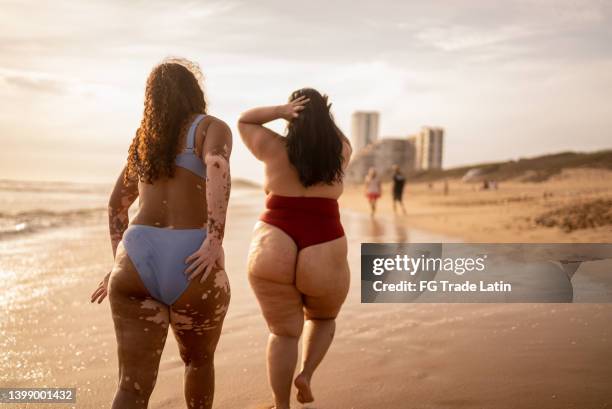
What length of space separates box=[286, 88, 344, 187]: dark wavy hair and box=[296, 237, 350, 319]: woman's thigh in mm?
401

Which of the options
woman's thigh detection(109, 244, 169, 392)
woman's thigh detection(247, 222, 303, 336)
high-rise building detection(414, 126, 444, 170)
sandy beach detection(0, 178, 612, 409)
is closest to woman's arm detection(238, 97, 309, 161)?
woman's thigh detection(247, 222, 303, 336)

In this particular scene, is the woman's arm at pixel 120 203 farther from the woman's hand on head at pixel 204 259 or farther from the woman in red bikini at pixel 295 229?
the woman in red bikini at pixel 295 229

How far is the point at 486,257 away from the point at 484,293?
2929mm

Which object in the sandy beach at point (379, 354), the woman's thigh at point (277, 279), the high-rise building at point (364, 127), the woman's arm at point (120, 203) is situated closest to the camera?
the woman's arm at point (120, 203)

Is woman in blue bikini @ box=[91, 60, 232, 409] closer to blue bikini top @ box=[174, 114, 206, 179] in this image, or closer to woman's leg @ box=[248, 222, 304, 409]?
blue bikini top @ box=[174, 114, 206, 179]

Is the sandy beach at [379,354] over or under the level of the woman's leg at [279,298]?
under

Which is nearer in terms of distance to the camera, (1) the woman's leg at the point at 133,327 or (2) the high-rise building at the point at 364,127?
(1) the woman's leg at the point at 133,327

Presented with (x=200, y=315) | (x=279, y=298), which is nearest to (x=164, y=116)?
(x=200, y=315)

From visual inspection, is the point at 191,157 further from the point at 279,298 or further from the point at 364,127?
the point at 364,127

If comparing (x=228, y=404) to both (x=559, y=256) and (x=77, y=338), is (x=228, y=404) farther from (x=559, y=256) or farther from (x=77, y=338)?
(x=559, y=256)

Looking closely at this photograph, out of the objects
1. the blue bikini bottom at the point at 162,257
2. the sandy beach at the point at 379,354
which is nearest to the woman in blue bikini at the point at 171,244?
the blue bikini bottom at the point at 162,257

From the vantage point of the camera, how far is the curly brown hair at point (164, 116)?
265cm

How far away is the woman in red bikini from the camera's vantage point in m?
3.26

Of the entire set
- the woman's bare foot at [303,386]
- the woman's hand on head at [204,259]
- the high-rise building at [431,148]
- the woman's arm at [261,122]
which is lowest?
the woman's bare foot at [303,386]
